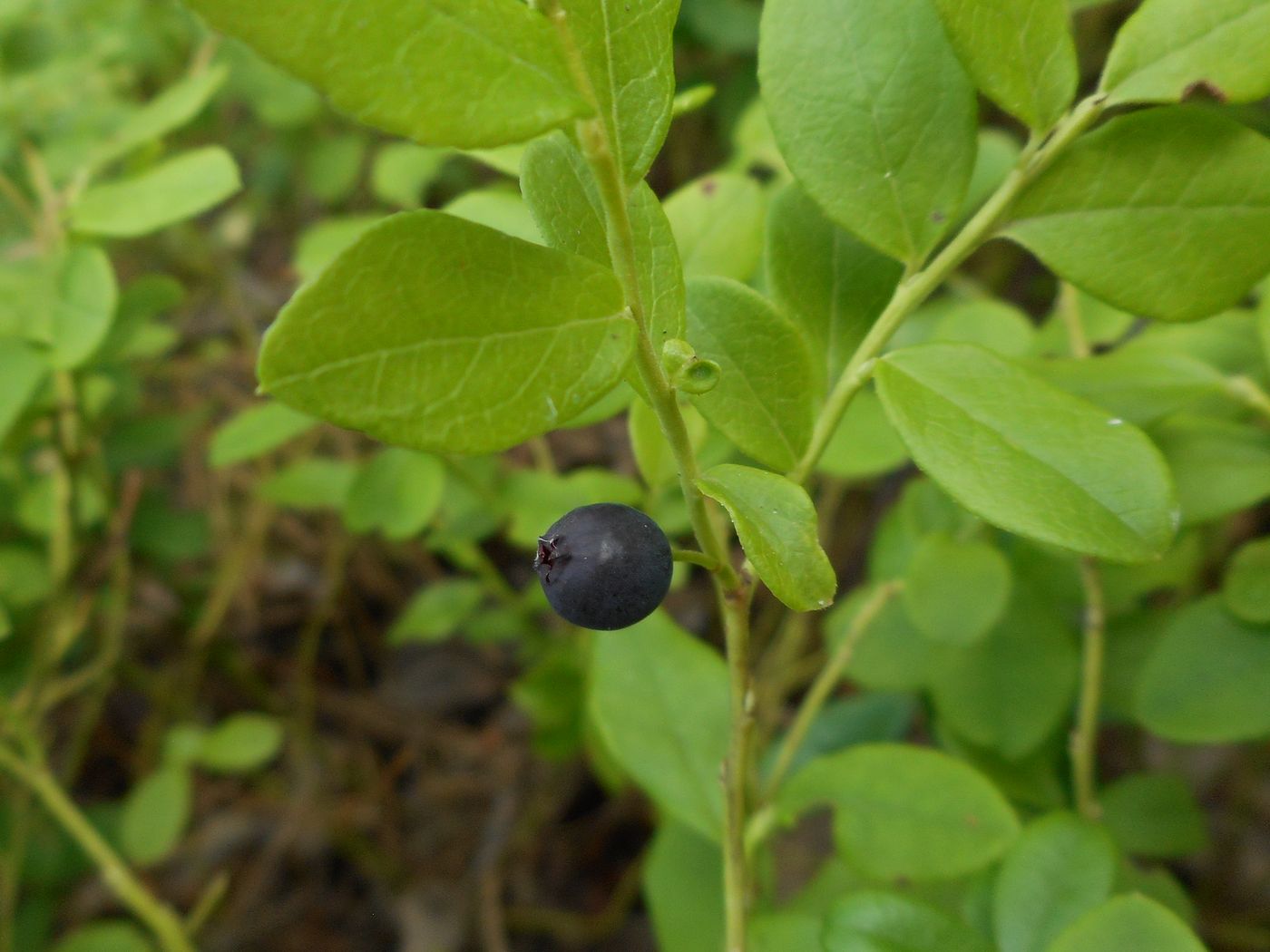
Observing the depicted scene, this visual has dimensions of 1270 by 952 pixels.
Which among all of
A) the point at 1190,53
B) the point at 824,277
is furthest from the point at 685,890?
the point at 1190,53

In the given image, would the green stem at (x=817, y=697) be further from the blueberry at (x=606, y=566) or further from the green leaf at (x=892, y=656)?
the blueberry at (x=606, y=566)

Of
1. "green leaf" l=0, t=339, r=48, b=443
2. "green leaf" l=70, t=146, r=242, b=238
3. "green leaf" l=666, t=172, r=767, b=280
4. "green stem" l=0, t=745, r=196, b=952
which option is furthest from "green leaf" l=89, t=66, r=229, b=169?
"green stem" l=0, t=745, r=196, b=952

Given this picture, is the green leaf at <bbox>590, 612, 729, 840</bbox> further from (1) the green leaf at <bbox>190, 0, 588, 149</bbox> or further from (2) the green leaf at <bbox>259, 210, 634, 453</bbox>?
(1) the green leaf at <bbox>190, 0, 588, 149</bbox>

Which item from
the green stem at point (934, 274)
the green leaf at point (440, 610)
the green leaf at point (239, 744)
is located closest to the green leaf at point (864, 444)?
the green stem at point (934, 274)

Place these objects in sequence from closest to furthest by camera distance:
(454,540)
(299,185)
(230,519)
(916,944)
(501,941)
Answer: (916,944) → (454,540) → (501,941) → (230,519) → (299,185)

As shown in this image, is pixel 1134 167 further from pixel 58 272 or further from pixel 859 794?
pixel 58 272

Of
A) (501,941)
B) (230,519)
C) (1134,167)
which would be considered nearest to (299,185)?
(230,519)

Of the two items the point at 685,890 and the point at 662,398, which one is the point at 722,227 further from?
the point at 685,890
